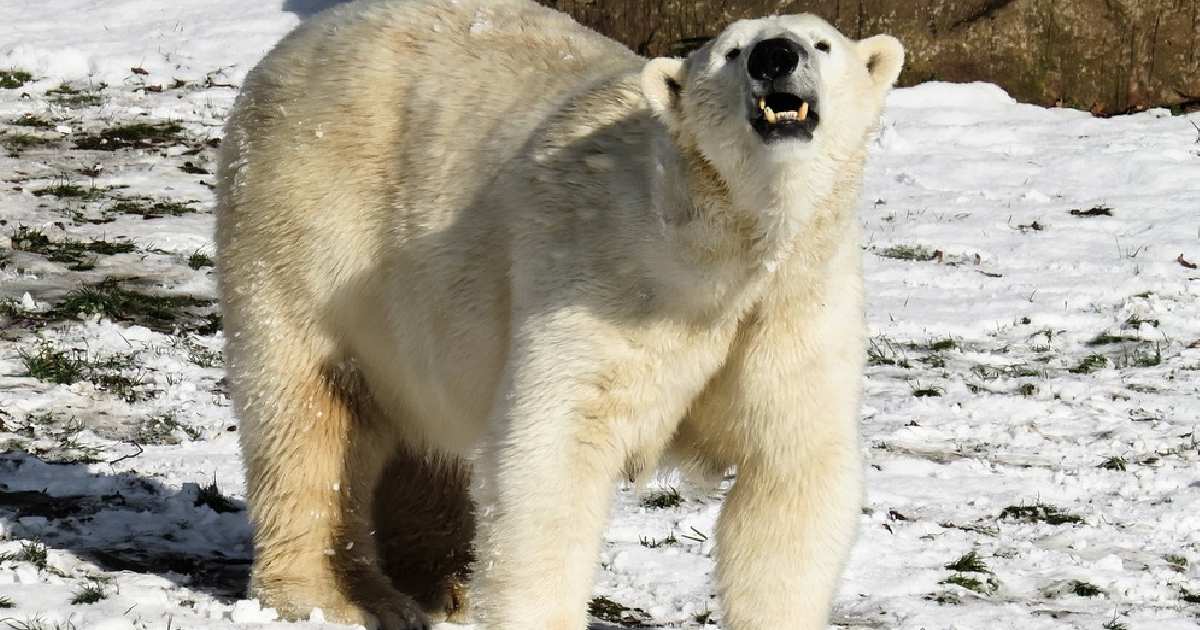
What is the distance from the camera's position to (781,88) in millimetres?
3396

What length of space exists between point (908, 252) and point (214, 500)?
4719mm

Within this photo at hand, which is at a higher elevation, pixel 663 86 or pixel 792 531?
pixel 663 86

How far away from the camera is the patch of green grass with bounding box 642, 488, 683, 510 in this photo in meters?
5.66

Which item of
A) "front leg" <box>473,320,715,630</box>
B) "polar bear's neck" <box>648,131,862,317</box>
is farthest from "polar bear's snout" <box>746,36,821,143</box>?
"front leg" <box>473,320,715,630</box>

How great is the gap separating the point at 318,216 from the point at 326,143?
21 centimetres

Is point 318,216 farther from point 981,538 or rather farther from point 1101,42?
point 1101,42

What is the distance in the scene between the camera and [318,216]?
466cm

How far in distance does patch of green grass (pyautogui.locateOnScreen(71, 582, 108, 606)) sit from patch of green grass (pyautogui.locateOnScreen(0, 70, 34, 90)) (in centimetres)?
809

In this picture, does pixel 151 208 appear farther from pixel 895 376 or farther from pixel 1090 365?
pixel 1090 365

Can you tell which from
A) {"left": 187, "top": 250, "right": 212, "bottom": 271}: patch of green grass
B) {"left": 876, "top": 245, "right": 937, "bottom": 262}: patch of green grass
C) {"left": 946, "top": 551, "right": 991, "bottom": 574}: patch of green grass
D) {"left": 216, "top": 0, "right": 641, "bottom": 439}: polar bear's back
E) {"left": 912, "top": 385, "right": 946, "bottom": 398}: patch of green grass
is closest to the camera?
{"left": 216, "top": 0, "right": 641, "bottom": 439}: polar bear's back

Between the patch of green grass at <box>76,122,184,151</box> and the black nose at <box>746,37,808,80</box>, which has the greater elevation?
the black nose at <box>746,37,808,80</box>

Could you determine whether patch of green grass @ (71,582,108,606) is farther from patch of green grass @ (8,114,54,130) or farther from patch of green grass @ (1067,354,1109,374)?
patch of green grass @ (8,114,54,130)

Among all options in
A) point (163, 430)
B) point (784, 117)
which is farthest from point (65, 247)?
point (784, 117)

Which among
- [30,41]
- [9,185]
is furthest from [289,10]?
[9,185]
